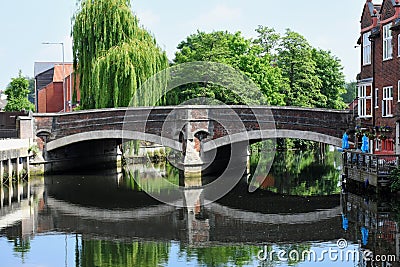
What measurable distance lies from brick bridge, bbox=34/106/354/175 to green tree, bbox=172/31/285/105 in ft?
29.7

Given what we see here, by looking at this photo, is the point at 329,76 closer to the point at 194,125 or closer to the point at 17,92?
the point at 17,92

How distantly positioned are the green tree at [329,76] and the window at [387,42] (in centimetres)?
2406

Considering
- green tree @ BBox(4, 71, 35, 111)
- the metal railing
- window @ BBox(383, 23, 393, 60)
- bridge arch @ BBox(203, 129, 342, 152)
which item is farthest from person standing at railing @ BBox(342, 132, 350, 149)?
green tree @ BBox(4, 71, 35, 111)

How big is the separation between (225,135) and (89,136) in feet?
17.8

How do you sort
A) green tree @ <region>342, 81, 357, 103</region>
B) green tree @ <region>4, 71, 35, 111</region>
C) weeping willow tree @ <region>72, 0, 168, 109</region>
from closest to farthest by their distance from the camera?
weeping willow tree @ <region>72, 0, 168, 109</region>
green tree @ <region>4, 71, 35, 111</region>
green tree @ <region>342, 81, 357, 103</region>

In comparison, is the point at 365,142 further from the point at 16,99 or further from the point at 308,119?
the point at 16,99

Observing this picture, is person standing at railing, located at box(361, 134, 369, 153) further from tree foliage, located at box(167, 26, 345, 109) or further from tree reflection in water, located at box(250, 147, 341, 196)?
tree foliage, located at box(167, 26, 345, 109)

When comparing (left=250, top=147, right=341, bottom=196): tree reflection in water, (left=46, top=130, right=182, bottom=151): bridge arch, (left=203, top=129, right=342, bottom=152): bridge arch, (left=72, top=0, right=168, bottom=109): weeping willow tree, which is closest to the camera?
(left=250, top=147, right=341, bottom=196): tree reflection in water

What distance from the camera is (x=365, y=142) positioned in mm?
22422

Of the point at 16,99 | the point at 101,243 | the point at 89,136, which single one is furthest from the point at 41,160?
the point at 16,99

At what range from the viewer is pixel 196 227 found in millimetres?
16891

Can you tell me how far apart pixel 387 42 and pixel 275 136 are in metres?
5.56

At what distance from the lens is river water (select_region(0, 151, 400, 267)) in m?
13.5

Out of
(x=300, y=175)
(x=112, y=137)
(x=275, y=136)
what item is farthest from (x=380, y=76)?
(x=112, y=137)
